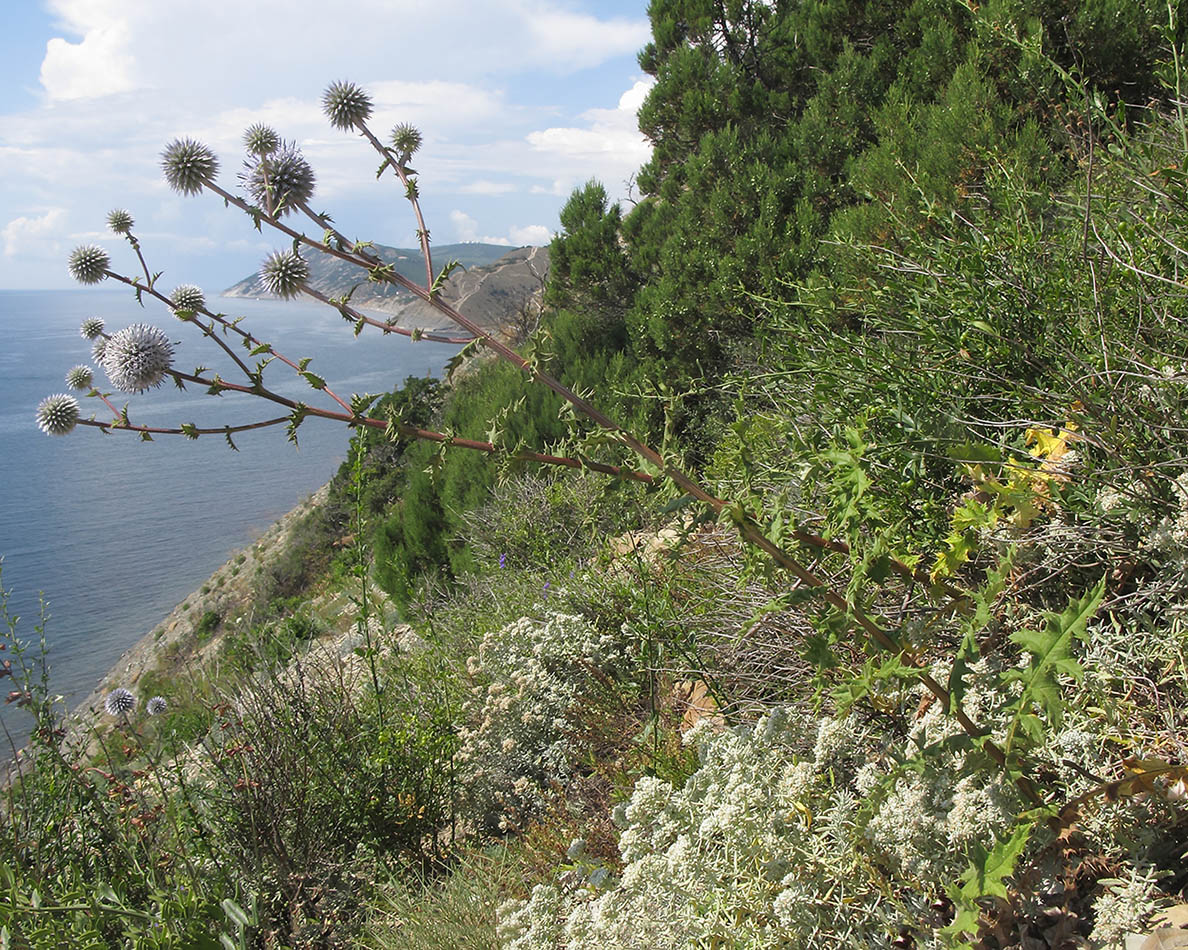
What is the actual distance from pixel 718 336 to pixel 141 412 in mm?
14461

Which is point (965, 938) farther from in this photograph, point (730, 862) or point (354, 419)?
point (354, 419)

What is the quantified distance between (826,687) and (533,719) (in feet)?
6.68

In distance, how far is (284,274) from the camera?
306 centimetres

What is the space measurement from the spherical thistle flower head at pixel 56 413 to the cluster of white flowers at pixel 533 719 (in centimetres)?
205

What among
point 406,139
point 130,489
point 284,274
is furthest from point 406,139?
point 130,489

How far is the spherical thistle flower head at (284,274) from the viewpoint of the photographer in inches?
119

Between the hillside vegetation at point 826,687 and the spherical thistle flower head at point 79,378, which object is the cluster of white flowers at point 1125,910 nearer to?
the hillside vegetation at point 826,687

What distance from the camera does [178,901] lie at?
84.4 inches

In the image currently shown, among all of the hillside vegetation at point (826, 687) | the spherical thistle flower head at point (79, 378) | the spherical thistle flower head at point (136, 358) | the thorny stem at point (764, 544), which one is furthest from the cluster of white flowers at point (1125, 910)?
the spherical thistle flower head at point (79, 378)

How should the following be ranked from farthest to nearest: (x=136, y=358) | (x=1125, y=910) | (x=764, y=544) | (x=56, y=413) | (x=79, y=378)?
(x=56, y=413) → (x=79, y=378) → (x=136, y=358) → (x=764, y=544) → (x=1125, y=910)

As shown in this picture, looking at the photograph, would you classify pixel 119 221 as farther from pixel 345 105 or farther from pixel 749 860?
pixel 749 860

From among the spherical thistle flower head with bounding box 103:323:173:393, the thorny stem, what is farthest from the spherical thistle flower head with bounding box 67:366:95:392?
the thorny stem

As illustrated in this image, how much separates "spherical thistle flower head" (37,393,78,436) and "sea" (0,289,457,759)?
7602 mm

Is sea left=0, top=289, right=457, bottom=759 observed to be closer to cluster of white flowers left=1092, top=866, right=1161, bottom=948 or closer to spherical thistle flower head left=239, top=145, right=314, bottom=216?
spherical thistle flower head left=239, top=145, right=314, bottom=216
